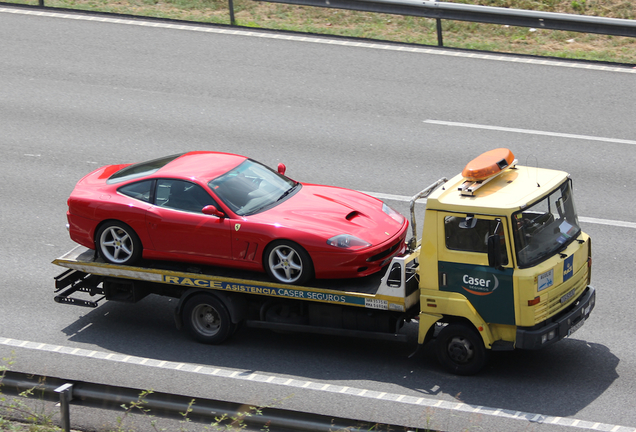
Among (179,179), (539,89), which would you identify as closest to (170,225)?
(179,179)

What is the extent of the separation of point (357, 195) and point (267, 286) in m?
1.78

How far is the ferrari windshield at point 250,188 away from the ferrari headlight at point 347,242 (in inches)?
39.8

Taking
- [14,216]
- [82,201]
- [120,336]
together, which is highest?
[82,201]

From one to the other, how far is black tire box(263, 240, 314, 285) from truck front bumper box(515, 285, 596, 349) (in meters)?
2.27

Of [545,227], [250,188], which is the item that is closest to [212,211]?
[250,188]

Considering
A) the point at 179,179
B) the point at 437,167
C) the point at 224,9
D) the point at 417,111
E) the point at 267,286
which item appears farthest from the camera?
the point at 224,9

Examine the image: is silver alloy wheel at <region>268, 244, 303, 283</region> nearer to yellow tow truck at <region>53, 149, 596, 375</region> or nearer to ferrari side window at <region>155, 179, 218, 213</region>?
yellow tow truck at <region>53, 149, 596, 375</region>

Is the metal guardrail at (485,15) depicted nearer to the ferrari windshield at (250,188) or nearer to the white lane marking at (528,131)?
the white lane marking at (528,131)

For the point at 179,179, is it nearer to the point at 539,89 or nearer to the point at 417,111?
the point at 417,111

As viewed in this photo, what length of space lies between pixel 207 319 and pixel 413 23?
12.0 m

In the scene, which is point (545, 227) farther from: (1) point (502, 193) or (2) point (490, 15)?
(2) point (490, 15)

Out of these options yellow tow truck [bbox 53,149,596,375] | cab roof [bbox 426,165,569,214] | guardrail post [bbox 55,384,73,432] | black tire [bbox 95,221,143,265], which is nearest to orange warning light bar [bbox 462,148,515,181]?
yellow tow truck [bbox 53,149,596,375]

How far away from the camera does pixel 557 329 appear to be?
8.71 m

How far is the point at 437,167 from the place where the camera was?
45.0 feet
